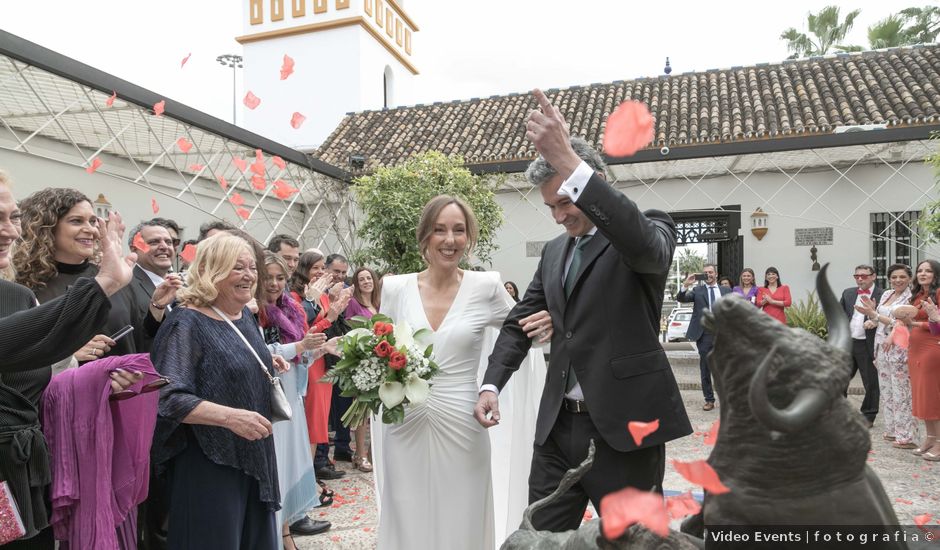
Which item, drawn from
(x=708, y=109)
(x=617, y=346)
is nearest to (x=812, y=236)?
(x=708, y=109)

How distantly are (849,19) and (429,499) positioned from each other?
32614mm

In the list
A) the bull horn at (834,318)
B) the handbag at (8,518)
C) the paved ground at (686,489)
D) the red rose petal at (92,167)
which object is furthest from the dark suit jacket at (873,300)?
the red rose petal at (92,167)

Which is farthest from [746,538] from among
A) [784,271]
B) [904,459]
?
[784,271]

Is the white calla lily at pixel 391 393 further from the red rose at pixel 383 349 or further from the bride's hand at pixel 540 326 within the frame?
the bride's hand at pixel 540 326

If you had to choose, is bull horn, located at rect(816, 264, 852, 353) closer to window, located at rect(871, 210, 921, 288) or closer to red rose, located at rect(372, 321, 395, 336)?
red rose, located at rect(372, 321, 395, 336)

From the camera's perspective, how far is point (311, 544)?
4.30 metres

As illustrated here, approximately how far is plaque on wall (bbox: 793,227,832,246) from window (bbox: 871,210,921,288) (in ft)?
2.86

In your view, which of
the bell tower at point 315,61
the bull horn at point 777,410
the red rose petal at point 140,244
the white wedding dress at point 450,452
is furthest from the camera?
the bell tower at point 315,61

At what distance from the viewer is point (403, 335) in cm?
287

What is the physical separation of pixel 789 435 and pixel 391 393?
200 centimetres

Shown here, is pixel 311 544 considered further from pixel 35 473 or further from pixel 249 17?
pixel 249 17

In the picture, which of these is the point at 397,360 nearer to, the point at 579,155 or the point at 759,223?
the point at 579,155

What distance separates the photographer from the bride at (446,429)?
3.04m

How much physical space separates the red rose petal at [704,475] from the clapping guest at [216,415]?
1897mm
